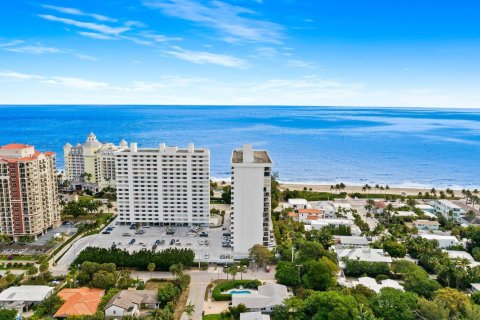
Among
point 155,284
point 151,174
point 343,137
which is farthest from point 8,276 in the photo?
point 343,137

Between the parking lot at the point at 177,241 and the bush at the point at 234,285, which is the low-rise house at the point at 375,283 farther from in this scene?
the parking lot at the point at 177,241

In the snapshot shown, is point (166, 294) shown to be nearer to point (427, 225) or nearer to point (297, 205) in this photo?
point (297, 205)

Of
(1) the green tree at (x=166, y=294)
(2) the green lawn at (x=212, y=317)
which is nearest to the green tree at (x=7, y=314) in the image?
(1) the green tree at (x=166, y=294)

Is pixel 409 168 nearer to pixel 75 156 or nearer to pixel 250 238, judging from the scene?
pixel 250 238

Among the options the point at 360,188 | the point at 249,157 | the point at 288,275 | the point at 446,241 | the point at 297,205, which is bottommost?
the point at 360,188

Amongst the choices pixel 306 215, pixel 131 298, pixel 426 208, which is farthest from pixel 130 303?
pixel 426 208
